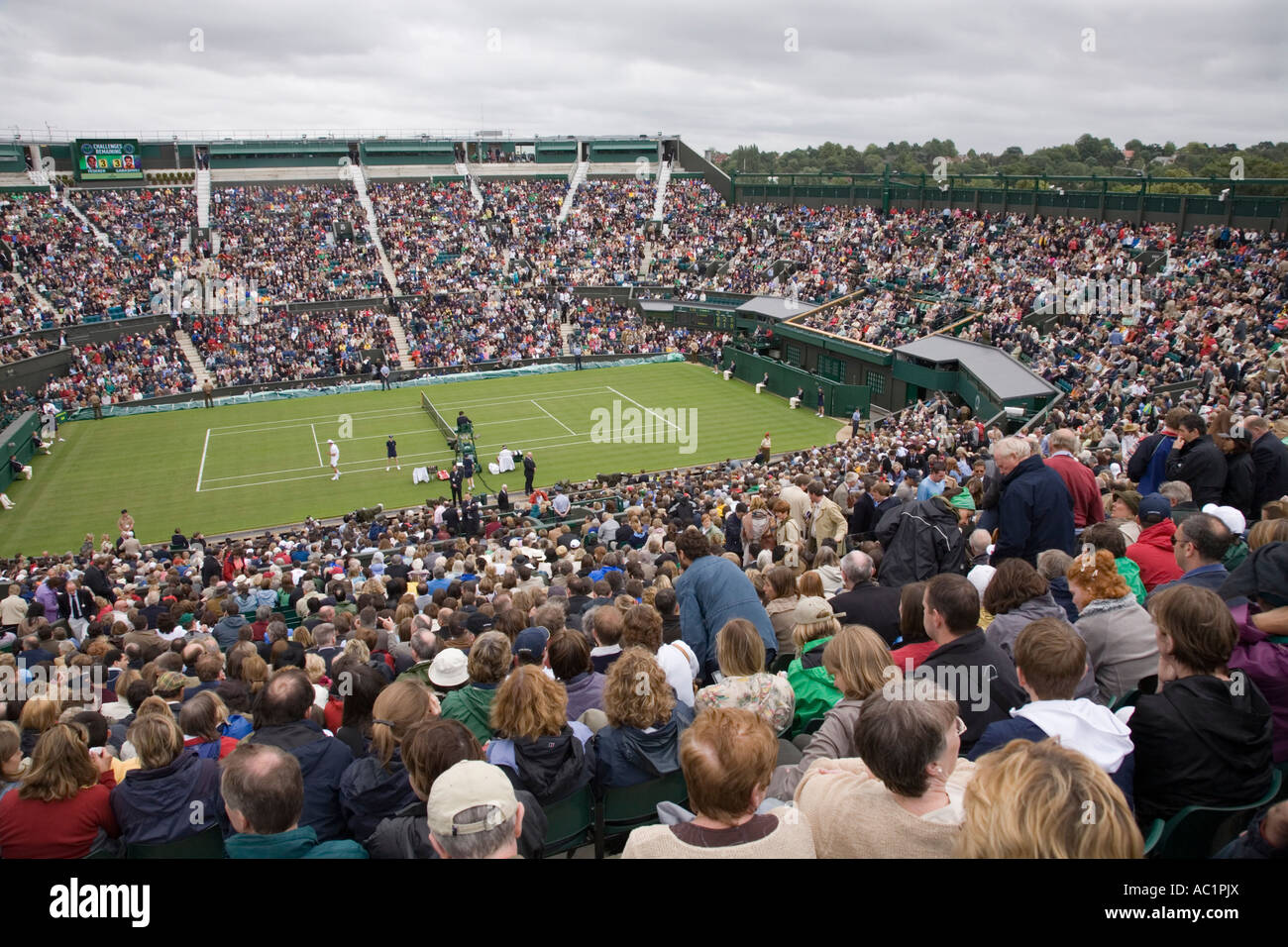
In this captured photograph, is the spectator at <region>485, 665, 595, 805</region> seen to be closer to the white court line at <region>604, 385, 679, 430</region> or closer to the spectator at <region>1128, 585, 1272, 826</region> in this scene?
the spectator at <region>1128, 585, 1272, 826</region>

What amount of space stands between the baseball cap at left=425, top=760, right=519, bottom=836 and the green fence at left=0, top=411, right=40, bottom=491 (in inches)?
1279

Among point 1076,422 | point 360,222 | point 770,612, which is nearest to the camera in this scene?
point 770,612

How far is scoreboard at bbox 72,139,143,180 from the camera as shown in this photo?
52.0m

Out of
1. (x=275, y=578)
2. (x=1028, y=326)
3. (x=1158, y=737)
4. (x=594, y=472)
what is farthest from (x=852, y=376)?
(x=1158, y=737)

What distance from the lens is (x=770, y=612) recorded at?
736 cm

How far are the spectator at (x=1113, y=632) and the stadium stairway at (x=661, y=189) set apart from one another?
195 feet

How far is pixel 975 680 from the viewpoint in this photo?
15.8ft

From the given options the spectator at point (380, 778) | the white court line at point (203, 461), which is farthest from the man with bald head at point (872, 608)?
the white court line at point (203, 461)

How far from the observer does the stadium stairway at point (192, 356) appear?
42.0m

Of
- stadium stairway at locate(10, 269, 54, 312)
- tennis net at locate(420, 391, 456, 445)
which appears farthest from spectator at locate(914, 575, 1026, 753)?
stadium stairway at locate(10, 269, 54, 312)

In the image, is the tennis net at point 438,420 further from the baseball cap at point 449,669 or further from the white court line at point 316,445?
the baseball cap at point 449,669
